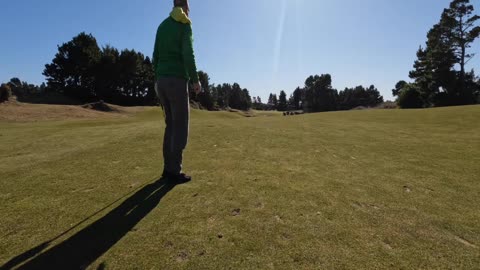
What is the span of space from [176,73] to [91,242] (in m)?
2.88

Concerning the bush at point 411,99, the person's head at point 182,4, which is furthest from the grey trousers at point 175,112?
the bush at point 411,99

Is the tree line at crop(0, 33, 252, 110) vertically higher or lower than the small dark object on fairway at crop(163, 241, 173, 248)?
higher

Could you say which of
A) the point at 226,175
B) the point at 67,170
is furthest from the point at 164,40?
the point at 67,170

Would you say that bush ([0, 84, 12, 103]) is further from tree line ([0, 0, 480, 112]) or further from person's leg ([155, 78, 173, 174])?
person's leg ([155, 78, 173, 174])

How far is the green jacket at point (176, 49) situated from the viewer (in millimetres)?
5199

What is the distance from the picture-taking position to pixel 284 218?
3.98 meters

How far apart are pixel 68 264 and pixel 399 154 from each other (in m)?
7.99

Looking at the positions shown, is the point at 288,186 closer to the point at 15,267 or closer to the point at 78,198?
the point at 78,198

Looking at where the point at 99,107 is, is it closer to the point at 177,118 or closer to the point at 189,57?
the point at 177,118

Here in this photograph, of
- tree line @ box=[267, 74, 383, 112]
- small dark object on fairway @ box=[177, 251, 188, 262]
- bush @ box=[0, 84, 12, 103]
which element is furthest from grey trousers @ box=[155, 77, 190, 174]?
tree line @ box=[267, 74, 383, 112]

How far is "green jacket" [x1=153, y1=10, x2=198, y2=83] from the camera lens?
5199mm

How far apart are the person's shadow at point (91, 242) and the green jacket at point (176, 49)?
203cm

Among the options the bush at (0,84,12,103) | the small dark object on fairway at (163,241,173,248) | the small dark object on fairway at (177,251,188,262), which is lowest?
the small dark object on fairway at (177,251,188,262)

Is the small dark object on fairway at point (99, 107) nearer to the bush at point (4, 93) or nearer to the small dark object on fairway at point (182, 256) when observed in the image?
the bush at point (4, 93)
